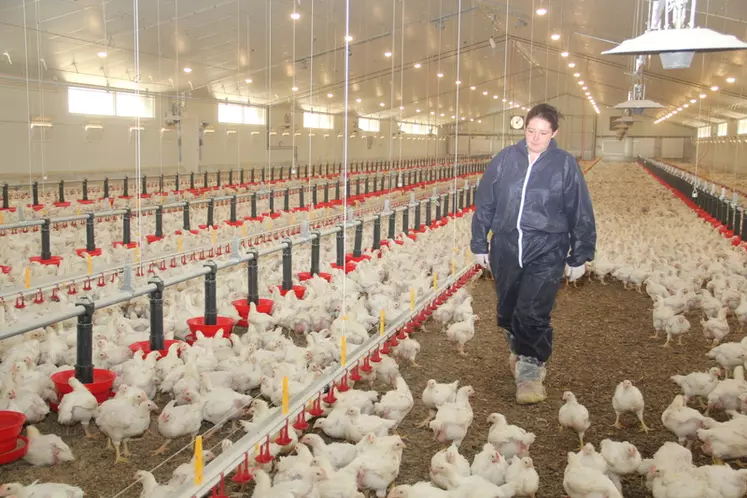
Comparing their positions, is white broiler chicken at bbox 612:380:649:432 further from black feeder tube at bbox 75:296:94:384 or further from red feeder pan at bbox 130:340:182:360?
black feeder tube at bbox 75:296:94:384

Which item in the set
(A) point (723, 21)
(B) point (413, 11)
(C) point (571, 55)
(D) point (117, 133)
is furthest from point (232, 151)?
(A) point (723, 21)

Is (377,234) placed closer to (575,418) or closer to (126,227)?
(126,227)

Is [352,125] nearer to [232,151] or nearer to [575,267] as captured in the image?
[232,151]

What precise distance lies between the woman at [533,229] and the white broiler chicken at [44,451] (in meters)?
2.84

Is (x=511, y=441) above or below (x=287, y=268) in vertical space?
below

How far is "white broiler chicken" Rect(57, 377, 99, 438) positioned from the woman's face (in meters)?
3.19

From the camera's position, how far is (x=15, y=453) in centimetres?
410

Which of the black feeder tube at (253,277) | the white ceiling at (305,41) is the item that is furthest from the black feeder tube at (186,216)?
the black feeder tube at (253,277)

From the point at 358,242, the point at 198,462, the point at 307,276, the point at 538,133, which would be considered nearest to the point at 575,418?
the point at 538,133

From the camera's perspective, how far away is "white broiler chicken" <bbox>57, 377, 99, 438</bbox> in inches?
175

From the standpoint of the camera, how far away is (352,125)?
106ft

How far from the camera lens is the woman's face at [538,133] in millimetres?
4672

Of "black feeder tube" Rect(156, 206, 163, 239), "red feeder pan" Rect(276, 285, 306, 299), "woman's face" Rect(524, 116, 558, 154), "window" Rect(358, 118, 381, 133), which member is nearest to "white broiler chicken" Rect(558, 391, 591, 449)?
"woman's face" Rect(524, 116, 558, 154)

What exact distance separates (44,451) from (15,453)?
7.6 inches
